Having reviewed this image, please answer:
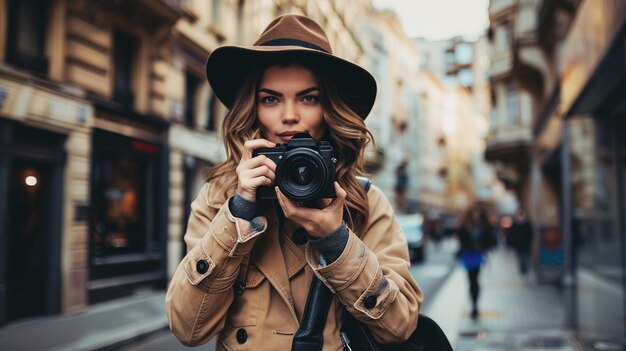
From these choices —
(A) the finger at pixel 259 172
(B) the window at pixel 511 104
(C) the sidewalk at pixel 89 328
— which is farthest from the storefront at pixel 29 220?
(B) the window at pixel 511 104

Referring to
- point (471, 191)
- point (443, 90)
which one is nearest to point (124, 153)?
point (443, 90)

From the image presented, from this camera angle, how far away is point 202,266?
171 centimetres

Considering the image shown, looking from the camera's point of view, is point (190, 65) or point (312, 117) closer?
point (312, 117)

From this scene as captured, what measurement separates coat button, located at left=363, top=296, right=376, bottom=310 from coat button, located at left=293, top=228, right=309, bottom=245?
283mm

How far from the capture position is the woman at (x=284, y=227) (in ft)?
5.55

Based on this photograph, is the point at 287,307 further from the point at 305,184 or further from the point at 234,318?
the point at 305,184

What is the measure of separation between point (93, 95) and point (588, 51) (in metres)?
8.90

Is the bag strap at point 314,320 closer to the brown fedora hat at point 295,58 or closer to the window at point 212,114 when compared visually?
the brown fedora hat at point 295,58

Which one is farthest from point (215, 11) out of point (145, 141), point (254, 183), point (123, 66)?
point (254, 183)

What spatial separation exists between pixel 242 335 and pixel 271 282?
183mm

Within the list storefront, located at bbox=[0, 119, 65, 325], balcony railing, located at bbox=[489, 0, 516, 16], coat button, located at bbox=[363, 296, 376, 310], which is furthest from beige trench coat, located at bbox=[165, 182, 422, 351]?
balcony railing, located at bbox=[489, 0, 516, 16]

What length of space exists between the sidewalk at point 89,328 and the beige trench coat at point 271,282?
563 cm

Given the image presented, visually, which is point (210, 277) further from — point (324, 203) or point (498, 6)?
point (498, 6)

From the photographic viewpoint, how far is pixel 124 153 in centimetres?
1225
